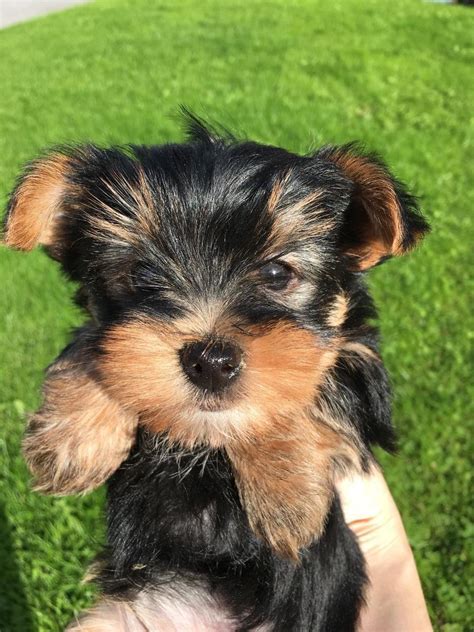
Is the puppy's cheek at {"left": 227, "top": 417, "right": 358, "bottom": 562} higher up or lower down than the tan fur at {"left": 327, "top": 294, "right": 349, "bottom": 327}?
lower down

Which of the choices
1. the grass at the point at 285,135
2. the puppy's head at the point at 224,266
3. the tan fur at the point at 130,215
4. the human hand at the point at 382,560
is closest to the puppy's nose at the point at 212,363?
the puppy's head at the point at 224,266

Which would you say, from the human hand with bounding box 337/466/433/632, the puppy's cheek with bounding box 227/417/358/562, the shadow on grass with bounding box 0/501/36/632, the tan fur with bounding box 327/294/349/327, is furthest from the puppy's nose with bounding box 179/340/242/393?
the shadow on grass with bounding box 0/501/36/632

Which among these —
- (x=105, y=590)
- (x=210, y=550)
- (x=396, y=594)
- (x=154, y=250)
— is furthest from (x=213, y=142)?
(x=396, y=594)

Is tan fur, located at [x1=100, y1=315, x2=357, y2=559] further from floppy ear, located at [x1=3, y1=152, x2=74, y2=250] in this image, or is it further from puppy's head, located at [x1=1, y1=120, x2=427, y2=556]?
floppy ear, located at [x1=3, y1=152, x2=74, y2=250]

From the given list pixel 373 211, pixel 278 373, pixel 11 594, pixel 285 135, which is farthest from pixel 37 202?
pixel 285 135

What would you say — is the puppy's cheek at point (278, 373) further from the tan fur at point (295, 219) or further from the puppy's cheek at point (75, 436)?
the puppy's cheek at point (75, 436)
